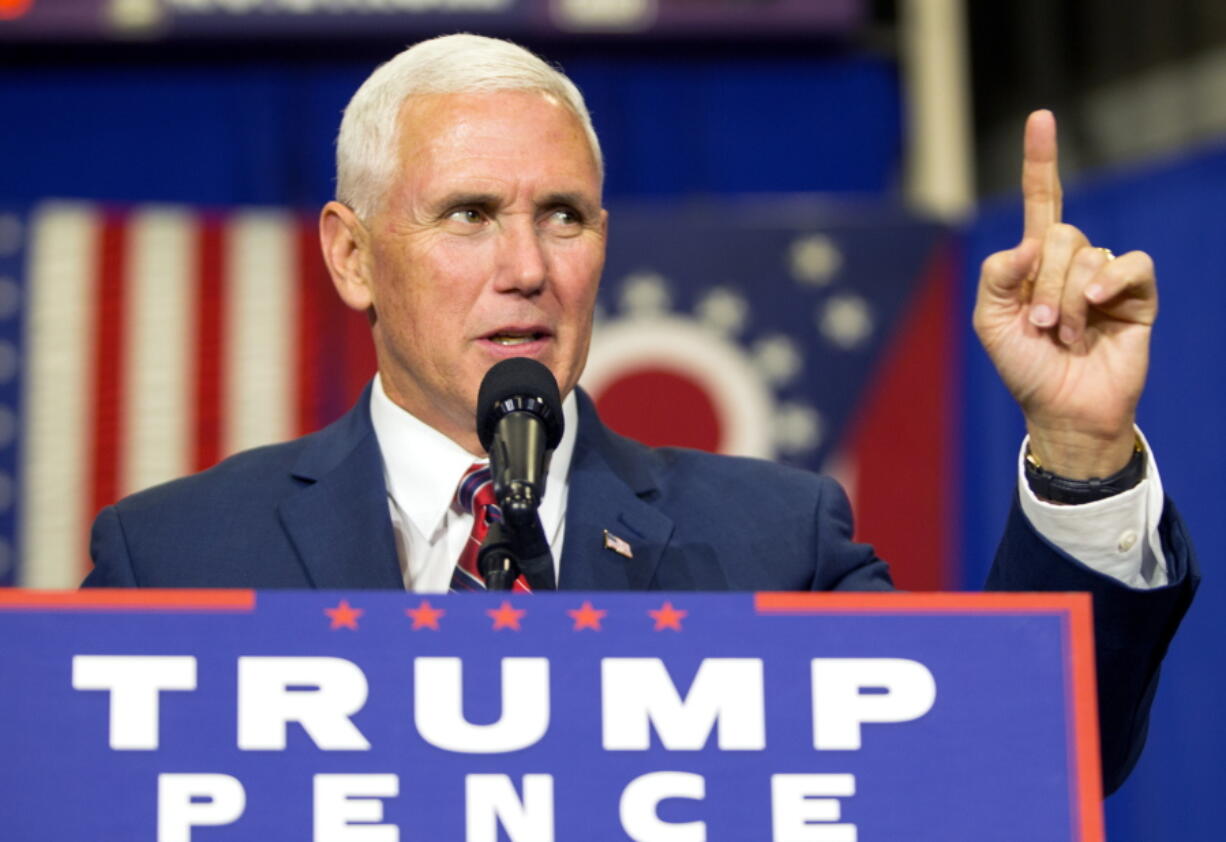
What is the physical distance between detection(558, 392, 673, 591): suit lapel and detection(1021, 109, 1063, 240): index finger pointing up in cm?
43

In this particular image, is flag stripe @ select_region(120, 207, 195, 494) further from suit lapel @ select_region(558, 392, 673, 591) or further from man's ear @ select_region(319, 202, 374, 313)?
suit lapel @ select_region(558, 392, 673, 591)

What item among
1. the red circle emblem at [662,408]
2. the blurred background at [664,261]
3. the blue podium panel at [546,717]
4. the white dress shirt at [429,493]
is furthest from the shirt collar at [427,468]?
the red circle emblem at [662,408]

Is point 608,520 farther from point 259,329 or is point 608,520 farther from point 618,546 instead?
point 259,329

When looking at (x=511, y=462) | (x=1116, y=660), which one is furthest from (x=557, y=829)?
(x=1116, y=660)

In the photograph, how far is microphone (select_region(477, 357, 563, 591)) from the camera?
1.08 metres

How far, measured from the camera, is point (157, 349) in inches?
155

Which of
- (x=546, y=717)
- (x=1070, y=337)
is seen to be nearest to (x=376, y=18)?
(x=1070, y=337)

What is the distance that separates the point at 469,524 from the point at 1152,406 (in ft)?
7.66

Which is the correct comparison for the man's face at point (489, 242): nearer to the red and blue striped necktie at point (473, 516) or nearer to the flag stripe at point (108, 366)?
the red and blue striped necktie at point (473, 516)

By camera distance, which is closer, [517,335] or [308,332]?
[517,335]

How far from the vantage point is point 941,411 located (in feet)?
13.4

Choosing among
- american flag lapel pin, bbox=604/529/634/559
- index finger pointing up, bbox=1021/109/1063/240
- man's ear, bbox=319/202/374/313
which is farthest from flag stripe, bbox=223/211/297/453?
index finger pointing up, bbox=1021/109/1063/240

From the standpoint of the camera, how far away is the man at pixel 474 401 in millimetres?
1408

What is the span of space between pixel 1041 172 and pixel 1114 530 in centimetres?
34
